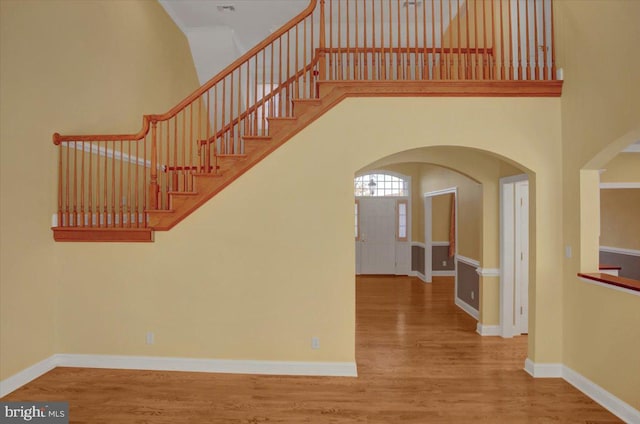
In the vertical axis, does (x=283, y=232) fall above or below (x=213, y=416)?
above

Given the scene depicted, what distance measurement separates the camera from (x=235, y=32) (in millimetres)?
6480

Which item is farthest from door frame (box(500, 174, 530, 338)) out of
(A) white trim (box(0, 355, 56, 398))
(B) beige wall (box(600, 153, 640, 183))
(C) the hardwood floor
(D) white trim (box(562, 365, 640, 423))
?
(A) white trim (box(0, 355, 56, 398))

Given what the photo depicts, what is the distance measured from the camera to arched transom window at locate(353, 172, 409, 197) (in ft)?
31.8

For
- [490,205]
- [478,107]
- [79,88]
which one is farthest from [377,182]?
[79,88]

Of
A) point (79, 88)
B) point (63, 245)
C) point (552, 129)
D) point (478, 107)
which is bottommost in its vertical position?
point (63, 245)

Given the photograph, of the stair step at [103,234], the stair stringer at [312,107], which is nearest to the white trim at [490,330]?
the stair stringer at [312,107]

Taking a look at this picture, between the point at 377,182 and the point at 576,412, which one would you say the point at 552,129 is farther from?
the point at 377,182

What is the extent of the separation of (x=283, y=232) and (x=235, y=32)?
4.45 m

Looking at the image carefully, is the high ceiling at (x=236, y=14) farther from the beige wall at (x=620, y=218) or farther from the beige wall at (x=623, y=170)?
the beige wall at (x=620, y=218)

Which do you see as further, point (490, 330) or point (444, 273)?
point (444, 273)

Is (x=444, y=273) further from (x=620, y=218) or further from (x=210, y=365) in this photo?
(x=210, y=365)

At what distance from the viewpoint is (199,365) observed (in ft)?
12.2

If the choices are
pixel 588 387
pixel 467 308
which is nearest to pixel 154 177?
pixel 588 387

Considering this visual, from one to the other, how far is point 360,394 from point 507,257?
2756 millimetres
